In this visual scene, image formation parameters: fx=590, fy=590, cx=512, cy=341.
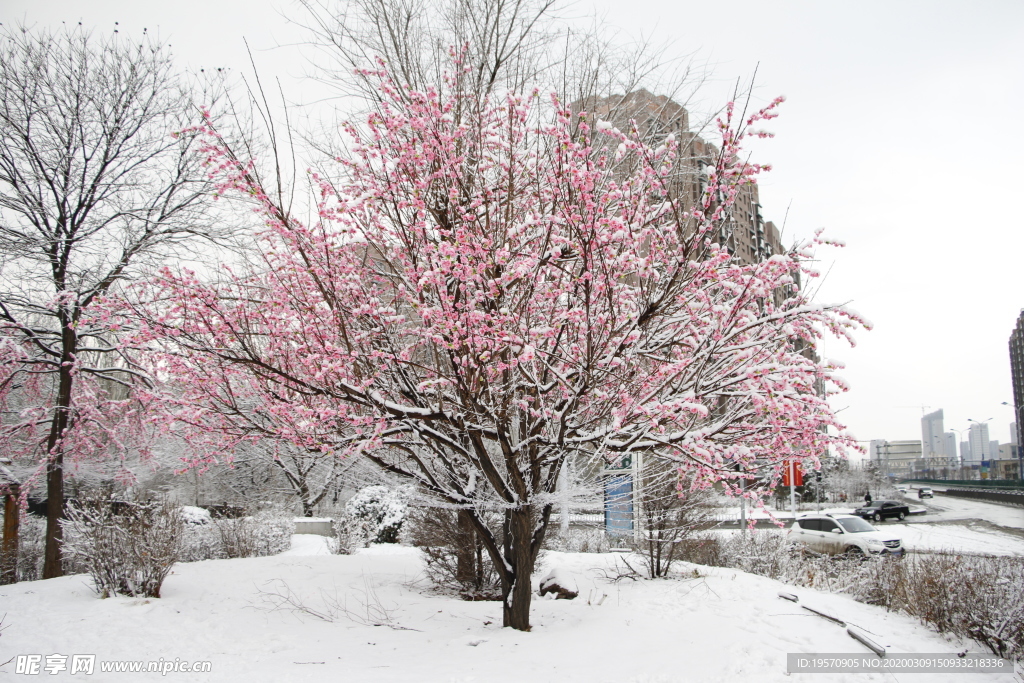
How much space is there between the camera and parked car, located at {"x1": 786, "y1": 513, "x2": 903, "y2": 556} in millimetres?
14008

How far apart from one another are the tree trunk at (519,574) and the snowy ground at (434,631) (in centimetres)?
21

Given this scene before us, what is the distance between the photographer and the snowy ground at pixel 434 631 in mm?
5305

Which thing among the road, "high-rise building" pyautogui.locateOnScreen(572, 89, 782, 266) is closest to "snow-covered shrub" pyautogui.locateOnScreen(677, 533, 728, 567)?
"high-rise building" pyautogui.locateOnScreen(572, 89, 782, 266)

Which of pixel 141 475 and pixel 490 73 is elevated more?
pixel 490 73

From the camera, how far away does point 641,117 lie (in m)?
7.04

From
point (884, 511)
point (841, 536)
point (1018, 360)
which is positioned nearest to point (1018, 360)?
point (1018, 360)

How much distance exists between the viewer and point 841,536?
14492 mm

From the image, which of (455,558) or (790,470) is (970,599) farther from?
(455,558)

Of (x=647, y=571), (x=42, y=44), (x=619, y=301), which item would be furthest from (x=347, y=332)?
(x=42, y=44)

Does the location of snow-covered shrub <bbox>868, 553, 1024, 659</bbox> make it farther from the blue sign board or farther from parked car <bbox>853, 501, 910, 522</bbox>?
parked car <bbox>853, 501, 910, 522</bbox>

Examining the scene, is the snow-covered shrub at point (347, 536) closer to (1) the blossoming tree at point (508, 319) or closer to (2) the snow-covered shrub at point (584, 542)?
(2) the snow-covered shrub at point (584, 542)

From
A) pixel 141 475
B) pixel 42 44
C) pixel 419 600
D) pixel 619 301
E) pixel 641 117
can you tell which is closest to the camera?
pixel 619 301

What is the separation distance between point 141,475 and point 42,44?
14.3 meters

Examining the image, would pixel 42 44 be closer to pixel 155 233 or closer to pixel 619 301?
pixel 155 233
